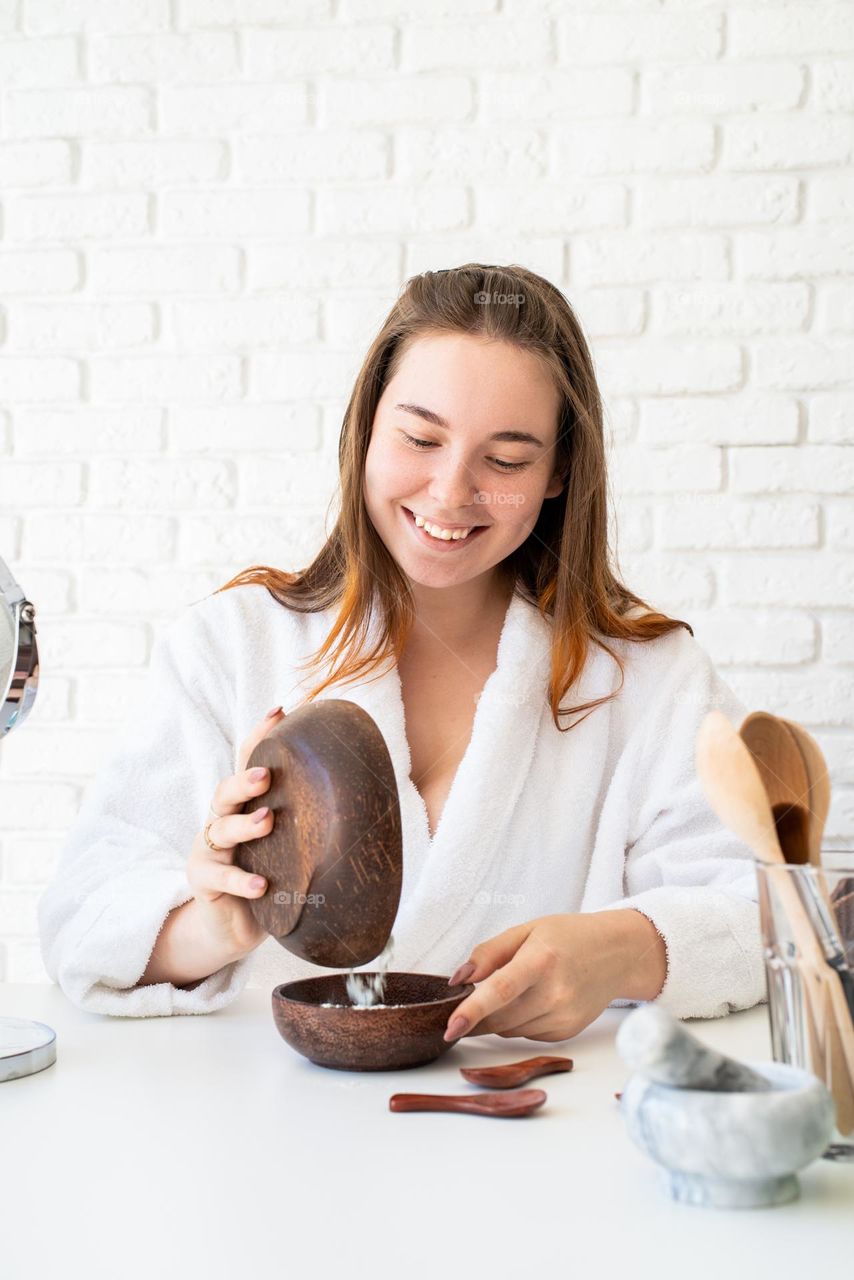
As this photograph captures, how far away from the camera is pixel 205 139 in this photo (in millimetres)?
2182

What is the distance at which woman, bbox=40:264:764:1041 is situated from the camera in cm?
137

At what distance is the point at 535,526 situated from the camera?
1.63m

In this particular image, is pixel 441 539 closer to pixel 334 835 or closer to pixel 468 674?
pixel 468 674

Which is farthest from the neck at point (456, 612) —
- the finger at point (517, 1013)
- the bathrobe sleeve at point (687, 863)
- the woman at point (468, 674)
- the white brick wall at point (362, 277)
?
the finger at point (517, 1013)

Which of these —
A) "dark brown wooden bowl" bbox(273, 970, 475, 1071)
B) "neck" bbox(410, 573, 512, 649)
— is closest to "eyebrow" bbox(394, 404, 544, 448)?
"neck" bbox(410, 573, 512, 649)

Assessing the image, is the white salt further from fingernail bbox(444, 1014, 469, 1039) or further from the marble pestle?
the marble pestle

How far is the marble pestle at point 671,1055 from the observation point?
60cm

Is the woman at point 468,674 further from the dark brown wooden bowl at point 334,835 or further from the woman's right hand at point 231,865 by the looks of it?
the dark brown wooden bowl at point 334,835

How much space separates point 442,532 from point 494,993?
0.61m

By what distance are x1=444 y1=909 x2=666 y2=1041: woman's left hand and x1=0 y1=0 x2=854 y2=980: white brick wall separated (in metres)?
1.03

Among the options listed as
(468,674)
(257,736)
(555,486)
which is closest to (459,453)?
(555,486)

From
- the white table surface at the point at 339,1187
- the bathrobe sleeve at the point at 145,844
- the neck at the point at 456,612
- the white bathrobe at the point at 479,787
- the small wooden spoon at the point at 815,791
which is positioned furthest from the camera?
the neck at the point at 456,612

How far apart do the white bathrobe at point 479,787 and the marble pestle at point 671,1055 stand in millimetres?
583

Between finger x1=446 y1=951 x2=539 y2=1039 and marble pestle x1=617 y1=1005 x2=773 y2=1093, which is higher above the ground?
→ marble pestle x1=617 y1=1005 x2=773 y2=1093
